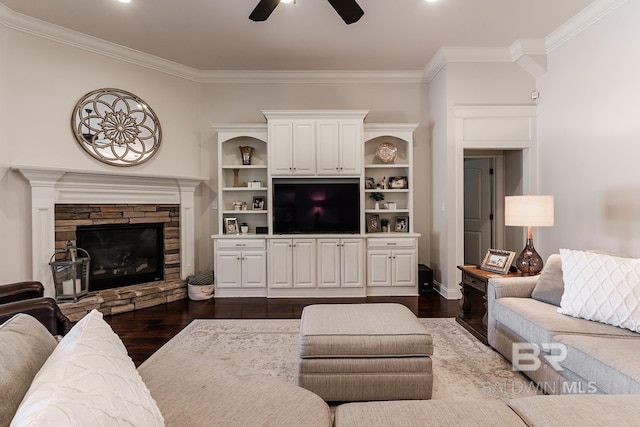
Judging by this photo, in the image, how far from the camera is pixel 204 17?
3307 mm

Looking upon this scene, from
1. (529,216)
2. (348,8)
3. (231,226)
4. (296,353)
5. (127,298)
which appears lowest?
(296,353)

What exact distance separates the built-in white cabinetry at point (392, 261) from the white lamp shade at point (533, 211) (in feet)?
5.35

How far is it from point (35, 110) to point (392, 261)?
14.2 feet

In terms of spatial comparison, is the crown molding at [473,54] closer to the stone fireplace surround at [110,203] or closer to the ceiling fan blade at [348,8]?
the ceiling fan blade at [348,8]

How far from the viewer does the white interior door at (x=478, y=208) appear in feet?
16.8

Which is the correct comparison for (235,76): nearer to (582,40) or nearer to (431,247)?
(431,247)

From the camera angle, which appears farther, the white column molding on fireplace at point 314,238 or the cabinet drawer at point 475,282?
the white column molding on fireplace at point 314,238

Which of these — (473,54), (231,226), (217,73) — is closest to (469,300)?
(473,54)

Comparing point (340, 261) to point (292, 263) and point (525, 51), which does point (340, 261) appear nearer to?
point (292, 263)

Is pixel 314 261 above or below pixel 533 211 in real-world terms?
below

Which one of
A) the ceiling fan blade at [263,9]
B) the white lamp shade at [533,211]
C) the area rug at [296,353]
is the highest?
the ceiling fan blade at [263,9]

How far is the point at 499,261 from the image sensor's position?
2.98 m

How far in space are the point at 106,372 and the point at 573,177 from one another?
4255 millimetres

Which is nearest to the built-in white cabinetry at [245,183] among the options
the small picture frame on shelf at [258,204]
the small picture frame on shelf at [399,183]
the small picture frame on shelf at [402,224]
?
the small picture frame on shelf at [258,204]
